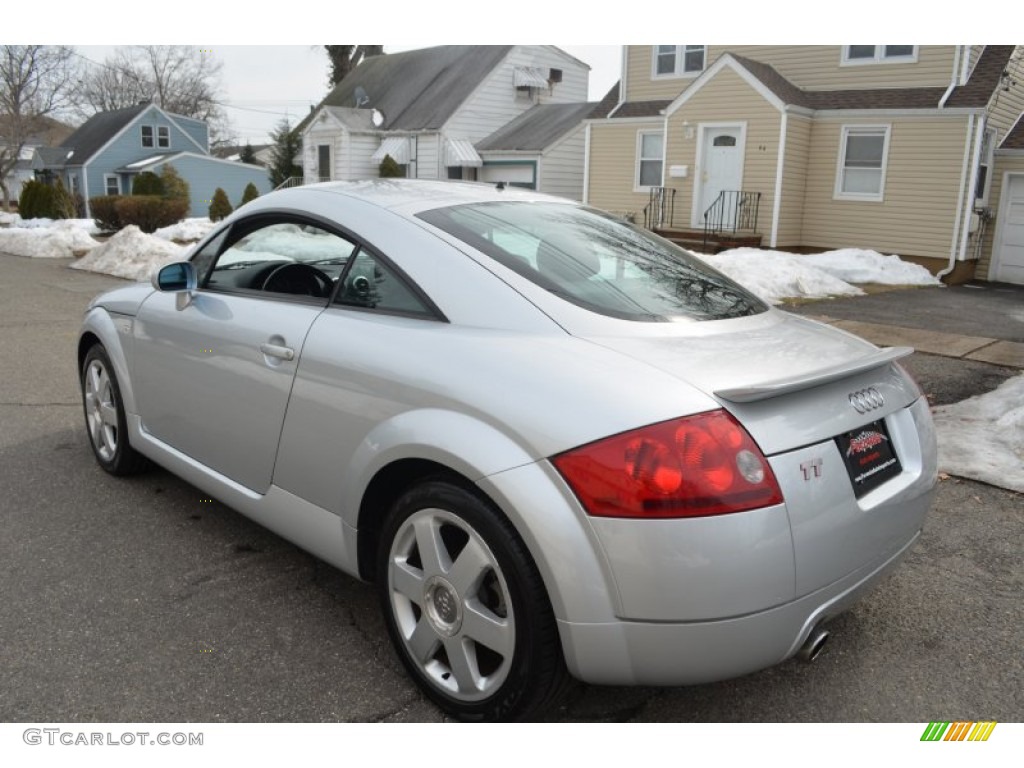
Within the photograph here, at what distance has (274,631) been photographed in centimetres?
305

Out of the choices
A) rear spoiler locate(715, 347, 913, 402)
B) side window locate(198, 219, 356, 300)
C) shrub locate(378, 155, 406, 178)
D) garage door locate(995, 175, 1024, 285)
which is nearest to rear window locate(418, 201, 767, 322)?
rear spoiler locate(715, 347, 913, 402)

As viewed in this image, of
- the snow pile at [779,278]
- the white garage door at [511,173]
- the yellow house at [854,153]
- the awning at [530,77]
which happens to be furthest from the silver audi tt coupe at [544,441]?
the awning at [530,77]

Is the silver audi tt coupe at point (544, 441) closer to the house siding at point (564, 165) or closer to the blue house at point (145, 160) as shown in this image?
the house siding at point (564, 165)

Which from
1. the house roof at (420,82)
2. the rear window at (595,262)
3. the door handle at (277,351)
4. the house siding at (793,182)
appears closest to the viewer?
the rear window at (595,262)

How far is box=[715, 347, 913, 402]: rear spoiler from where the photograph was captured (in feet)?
7.11

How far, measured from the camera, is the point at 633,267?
309 cm

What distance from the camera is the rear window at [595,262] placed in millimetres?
2748

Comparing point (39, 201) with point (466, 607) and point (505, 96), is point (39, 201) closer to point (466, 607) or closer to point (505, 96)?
point (505, 96)

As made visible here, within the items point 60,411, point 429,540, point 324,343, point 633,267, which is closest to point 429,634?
point 429,540

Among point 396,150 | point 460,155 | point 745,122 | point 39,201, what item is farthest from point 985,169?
point 39,201

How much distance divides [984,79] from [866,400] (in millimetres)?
18092

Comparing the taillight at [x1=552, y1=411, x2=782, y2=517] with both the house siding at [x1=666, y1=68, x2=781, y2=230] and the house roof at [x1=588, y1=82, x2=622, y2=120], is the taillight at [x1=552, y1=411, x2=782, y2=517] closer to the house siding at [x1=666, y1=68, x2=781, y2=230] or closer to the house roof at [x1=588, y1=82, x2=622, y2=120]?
the house siding at [x1=666, y1=68, x2=781, y2=230]

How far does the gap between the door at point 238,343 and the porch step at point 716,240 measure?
1580 centimetres

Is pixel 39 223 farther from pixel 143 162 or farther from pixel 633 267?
pixel 633 267
